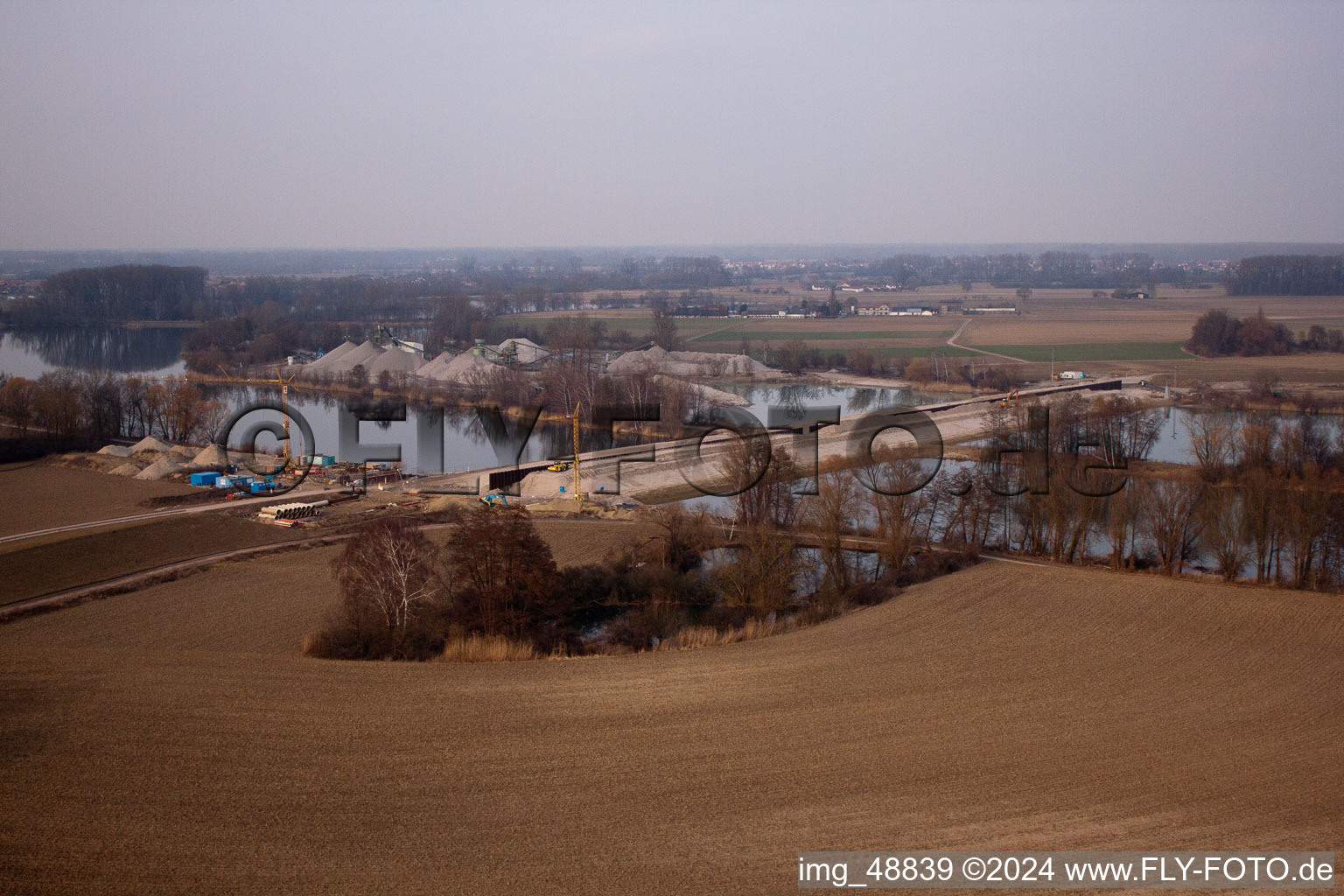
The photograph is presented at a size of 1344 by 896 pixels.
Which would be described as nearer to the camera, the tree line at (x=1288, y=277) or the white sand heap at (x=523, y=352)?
the white sand heap at (x=523, y=352)

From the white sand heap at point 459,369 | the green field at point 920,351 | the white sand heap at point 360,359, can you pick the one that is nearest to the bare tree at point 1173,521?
the white sand heap at point 459,369

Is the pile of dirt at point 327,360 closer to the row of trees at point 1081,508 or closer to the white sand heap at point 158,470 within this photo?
the white sand heap at point 158,470

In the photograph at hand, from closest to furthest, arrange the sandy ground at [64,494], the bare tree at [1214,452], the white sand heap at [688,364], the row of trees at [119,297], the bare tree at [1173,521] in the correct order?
the bare tree at [1173,521]
the sandy ground at [64,494]
the bare tree at [1214,452]
the white sand heap at [688,364]
the row of trees at [119,297]

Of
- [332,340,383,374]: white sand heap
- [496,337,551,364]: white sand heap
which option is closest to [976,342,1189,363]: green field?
[496,337,551,364]: white sand heap

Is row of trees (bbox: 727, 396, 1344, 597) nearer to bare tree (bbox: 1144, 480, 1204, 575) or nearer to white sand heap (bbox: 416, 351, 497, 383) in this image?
bare tree (bbox: 1144, 480, 1204, 575)

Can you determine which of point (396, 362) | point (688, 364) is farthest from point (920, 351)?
point (396, 362)

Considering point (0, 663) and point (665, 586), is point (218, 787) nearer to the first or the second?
point (0, 663)
